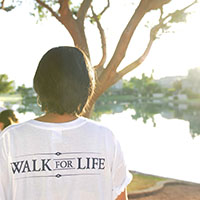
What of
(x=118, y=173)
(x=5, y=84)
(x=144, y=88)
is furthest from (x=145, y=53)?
(x=144, y=88)

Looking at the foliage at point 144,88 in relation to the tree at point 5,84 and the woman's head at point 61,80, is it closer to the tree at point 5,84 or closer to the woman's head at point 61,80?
the tree at point 5,84

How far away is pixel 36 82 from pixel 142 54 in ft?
12.6

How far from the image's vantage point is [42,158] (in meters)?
1.17

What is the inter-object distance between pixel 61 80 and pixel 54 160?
0.98 feet

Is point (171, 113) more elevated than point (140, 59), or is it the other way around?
point (140, 59)

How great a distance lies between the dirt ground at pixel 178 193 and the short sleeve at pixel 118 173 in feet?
12.5

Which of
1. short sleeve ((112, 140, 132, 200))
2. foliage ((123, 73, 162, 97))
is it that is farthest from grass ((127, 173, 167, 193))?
foliage ((123, 73, 162, 97))

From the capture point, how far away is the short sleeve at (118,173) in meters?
1.25

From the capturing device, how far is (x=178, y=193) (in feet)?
16.8

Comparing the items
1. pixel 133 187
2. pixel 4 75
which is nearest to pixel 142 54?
pixel 133 187

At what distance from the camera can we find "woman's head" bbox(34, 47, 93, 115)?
121 cm

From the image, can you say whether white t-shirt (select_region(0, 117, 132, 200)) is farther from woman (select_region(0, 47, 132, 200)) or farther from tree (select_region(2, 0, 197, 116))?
tree (select_region(2, 0, 197, 116))

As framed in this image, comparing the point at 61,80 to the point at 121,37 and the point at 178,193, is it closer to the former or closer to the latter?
the point at 121,37

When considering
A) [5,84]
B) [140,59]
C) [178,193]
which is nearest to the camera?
[140,59]
